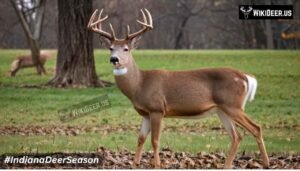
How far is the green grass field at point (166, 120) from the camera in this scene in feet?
28.5

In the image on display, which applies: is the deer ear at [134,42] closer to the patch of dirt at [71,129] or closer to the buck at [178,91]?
the buck at [178,91]

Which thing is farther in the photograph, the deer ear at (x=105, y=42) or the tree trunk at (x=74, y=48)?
the tree trunk at (x=74, y=48)

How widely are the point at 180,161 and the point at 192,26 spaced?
1.50m

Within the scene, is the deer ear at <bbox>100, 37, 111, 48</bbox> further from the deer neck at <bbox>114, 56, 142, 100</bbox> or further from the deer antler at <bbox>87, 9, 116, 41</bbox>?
the deer neck at <bbox>114, 56, 142, 100</bbox>

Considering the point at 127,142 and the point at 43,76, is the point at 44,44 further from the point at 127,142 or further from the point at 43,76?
the point at 127,142

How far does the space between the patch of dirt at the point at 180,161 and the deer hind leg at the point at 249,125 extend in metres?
0.22

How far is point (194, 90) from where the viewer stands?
26.2 ft

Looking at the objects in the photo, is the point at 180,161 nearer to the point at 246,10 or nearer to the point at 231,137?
the point at 231,137

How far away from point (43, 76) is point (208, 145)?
1890mm

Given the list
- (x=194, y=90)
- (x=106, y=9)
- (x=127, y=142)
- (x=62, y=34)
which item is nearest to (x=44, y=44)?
(x=62, y=34)

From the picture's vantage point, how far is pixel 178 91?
7.98 metres

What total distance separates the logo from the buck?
884mm

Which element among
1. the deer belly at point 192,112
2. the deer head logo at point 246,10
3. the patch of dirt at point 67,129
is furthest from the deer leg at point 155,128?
the deer head logo at point 246,10

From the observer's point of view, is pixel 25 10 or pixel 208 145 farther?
pixel 25 10
